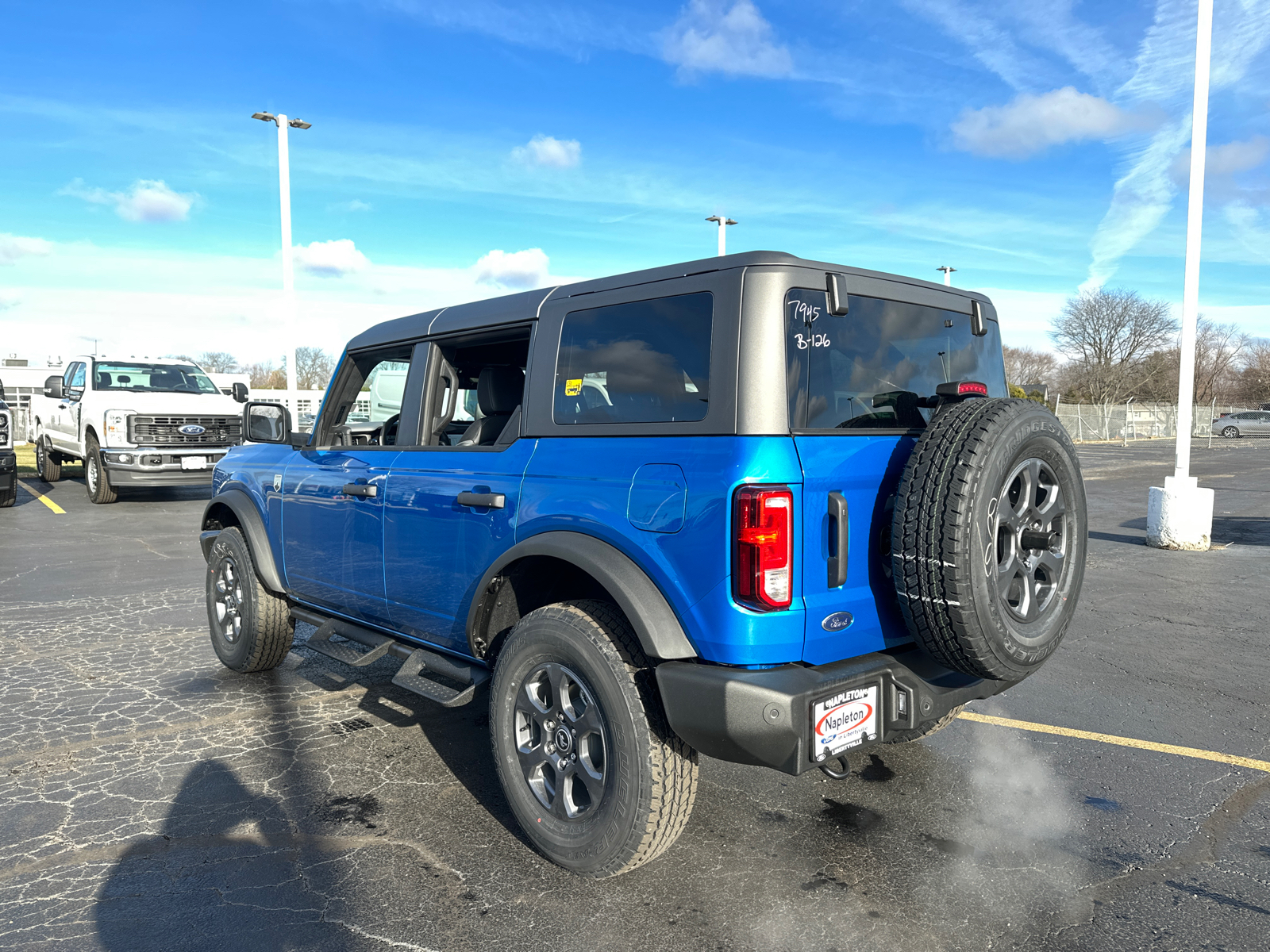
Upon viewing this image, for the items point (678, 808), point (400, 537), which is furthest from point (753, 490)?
point (400, 537)

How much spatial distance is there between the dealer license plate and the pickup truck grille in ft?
40.4

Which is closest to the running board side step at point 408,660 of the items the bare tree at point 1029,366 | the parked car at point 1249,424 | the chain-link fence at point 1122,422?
the chain-link fence at point 1122,422

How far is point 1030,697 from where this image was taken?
199 inches

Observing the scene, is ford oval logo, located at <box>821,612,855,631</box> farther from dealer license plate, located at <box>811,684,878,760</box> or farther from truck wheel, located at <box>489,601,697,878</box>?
truck wheel, located at <box>489,601,697,878</box>

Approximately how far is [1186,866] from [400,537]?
3.21 meters

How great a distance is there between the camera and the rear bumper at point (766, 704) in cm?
263

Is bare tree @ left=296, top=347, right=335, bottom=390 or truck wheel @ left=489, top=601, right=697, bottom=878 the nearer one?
truck wheel @ left=489, top=601, right=697, bottom=878

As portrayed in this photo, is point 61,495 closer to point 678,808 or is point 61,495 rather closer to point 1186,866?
point 678,808

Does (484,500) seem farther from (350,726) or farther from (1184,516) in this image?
(1184,516)

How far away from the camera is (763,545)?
2641 mm

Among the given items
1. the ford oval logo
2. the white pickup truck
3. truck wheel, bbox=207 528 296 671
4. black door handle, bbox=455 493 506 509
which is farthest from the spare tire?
the white pickup truck

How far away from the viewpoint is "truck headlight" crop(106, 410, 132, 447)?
13250 millimetres

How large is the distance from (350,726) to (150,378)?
1259 centimetres

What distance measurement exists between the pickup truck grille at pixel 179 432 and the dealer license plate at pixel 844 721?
40.4 ft
